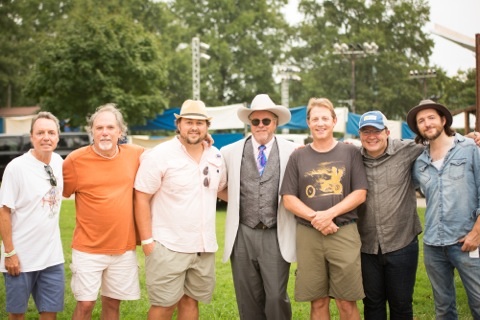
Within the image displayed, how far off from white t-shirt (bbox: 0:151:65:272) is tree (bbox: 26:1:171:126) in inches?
858

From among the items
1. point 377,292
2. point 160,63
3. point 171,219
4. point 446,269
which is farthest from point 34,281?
point 160,63

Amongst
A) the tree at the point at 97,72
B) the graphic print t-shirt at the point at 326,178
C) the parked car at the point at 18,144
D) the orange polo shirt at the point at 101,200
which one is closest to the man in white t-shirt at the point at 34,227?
the orange polo shirt at the point at 101,200

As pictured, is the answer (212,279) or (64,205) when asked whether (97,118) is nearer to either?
(212,279)

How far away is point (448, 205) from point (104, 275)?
2955 millimetres

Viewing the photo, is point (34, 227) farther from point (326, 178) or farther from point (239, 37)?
point (239, 37)

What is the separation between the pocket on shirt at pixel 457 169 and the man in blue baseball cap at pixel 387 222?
0.38 m

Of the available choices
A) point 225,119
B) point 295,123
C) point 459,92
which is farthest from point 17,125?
point 459,92

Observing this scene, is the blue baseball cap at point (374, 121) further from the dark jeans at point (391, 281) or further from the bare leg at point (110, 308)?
the bare leg at point (110, 308)

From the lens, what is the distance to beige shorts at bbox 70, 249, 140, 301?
454 cm

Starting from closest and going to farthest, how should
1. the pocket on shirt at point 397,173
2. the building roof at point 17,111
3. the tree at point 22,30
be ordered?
the pocket on shirt at point 397,173 < the tree at point 22,30 < the building roof at point 17,111

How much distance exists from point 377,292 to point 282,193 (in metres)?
1.21

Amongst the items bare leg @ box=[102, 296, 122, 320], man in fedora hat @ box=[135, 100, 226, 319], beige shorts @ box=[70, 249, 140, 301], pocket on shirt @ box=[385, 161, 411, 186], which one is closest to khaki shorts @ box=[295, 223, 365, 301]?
pocket on shirt @ box=[385, 161, 411, 186]

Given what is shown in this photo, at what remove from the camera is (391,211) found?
14.8ft

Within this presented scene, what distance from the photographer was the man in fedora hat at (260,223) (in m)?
4.71
